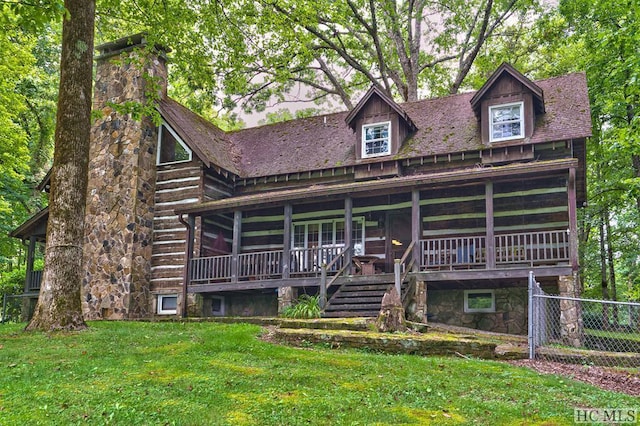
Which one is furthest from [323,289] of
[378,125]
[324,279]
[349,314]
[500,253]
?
[378,125]

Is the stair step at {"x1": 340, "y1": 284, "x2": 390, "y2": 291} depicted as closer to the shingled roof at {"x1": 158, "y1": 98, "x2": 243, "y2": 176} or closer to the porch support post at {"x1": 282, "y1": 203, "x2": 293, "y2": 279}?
the porch support post at {"x1": 282, "y1": 203, "x2": 293, "y2": 279}

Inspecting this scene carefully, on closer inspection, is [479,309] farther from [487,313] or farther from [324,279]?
[324,279]

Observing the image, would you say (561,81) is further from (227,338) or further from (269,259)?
(227,338)

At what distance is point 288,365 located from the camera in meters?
9.94

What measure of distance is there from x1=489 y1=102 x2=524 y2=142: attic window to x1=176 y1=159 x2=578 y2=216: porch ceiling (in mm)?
1666

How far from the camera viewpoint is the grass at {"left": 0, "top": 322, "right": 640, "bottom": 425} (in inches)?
276

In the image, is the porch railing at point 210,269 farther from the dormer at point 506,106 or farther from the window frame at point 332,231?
the dormer at point 506,106

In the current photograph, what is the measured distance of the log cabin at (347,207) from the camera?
58.0 ft

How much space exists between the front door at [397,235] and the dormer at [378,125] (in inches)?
93.4

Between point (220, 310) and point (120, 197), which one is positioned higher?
point (120, 197)

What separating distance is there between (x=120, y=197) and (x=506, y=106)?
46.4 feet

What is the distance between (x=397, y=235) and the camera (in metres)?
20.5

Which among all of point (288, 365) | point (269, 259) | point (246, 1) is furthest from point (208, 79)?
point (288, 365)

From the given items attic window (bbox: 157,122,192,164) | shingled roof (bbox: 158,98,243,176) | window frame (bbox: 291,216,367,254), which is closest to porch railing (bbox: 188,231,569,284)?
window frame (bbox: 291,216,367,254)
